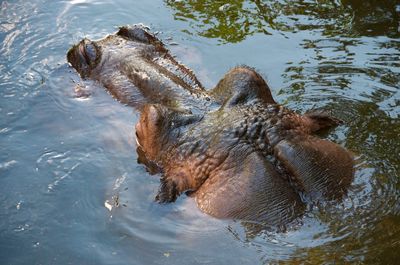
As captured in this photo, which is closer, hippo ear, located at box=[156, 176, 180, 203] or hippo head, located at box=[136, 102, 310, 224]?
hippo head, located at box=[136, 102, 310, 224]

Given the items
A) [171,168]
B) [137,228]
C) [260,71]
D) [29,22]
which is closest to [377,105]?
[260,71]

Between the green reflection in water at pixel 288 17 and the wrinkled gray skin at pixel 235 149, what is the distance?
2275 millimetres

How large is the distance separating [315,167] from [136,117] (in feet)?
6.85

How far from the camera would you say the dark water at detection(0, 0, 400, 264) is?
419cm

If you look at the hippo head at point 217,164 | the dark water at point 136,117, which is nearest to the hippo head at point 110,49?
the dark water at point 136,117

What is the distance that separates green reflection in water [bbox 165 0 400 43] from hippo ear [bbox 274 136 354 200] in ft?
11.1

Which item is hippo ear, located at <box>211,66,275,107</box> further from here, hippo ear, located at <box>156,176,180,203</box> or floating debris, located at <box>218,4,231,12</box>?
floating debris, located at <box>218,4,231,12</box>

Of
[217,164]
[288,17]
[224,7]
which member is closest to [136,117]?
[217,164]

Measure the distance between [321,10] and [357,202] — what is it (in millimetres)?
4223

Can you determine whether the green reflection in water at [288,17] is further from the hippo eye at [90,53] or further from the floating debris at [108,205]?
the floating debris at [108,205]

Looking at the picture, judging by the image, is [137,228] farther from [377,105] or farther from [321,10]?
[321,10]

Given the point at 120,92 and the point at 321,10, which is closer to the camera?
the point at 120,92

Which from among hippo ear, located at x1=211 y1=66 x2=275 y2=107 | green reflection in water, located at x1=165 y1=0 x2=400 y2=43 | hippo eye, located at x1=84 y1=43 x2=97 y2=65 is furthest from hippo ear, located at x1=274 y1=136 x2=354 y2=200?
green reflection in water, located at x1=165 y1=0 x2=400 y2=43

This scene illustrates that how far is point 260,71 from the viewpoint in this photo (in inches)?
265
